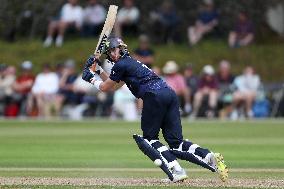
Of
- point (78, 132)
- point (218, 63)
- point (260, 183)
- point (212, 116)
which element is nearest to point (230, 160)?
point (260, 183)

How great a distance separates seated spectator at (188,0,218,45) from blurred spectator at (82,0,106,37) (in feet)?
8.97

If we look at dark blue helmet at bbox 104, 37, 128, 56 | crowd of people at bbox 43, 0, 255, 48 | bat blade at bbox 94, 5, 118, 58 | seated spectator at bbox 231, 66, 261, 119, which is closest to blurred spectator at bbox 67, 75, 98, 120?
crowd of people at bbox 43, 0, 255, 48

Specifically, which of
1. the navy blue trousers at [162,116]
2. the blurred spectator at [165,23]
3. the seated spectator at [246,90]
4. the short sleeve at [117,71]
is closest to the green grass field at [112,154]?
the navy blue trousers at [162,116]

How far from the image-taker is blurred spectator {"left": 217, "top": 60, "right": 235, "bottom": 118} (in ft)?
92.5

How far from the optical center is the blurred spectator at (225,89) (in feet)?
92.5

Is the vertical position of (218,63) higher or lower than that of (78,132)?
higher

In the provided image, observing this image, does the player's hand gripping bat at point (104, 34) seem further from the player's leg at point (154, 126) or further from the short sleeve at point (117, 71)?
the player's leg at point (154, 126)

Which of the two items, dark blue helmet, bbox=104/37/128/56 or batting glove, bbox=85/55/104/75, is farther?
batting glove, bbox=85/55/104/75

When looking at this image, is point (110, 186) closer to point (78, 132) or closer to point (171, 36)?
point (78, 132)

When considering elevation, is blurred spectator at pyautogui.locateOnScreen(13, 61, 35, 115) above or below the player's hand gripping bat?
below

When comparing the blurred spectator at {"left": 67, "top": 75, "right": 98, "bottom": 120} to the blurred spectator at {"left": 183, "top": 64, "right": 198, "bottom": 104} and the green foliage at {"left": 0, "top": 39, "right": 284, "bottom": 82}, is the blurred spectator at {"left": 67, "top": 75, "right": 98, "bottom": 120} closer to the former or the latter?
the green foliage at {"left": 0, "top": 39, "right": 284, "bottom": 82}

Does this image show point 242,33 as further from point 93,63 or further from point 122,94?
point 93,63

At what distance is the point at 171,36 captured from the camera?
1281 inches

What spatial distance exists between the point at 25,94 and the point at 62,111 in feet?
3.72
